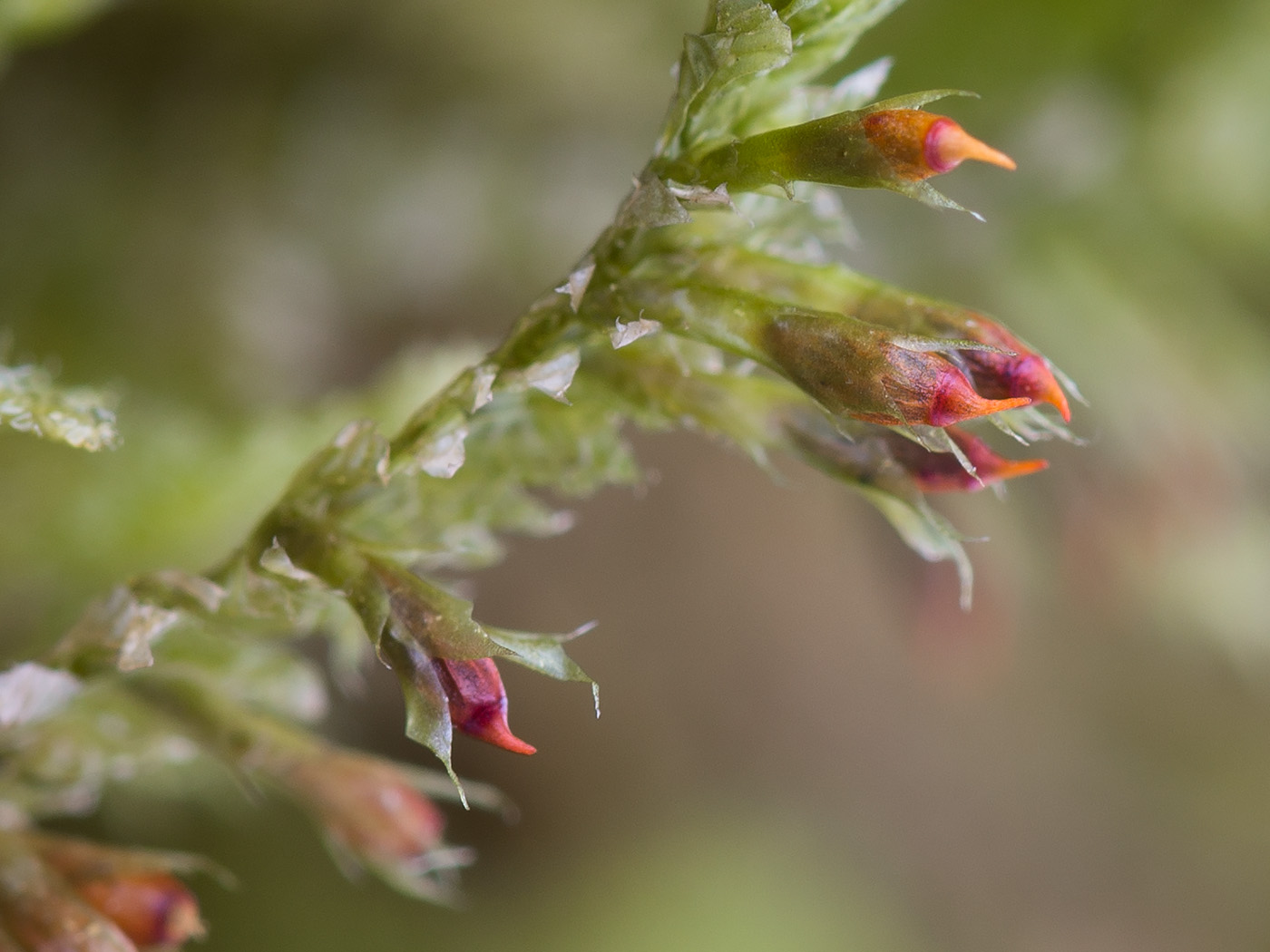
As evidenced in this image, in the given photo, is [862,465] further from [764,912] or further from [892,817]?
[892,817]

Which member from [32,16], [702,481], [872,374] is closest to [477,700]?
[872,374]

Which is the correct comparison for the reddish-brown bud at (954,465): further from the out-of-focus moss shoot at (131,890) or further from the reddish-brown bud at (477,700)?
the out-of-focus moss shoot at (131,890)

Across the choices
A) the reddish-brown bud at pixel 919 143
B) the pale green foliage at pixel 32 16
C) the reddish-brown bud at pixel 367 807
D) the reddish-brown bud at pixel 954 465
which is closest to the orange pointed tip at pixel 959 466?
the reddish-brown bud at pixel 954 465

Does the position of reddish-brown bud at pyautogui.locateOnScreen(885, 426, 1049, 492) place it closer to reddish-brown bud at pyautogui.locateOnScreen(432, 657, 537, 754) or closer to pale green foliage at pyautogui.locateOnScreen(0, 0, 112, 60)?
reddish-brown bud at pyautogui.locateOnScreen(432, 657, 537, 754)

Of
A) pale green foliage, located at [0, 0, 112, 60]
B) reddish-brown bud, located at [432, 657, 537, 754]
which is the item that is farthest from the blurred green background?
reddish-brown bud, located at [432, 657, 537, 754]

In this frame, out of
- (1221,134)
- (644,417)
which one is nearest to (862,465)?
(644,417)

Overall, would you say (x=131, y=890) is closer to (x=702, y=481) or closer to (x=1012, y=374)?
(x=1012, y=374)
